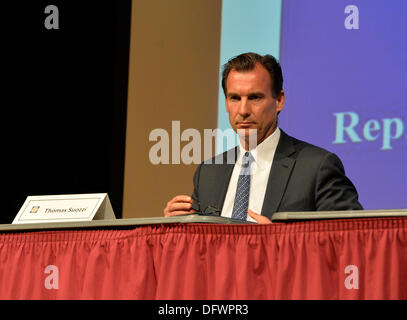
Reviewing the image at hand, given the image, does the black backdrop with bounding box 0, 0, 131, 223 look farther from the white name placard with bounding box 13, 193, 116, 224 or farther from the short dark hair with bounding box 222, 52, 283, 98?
the white name placard with bounding box 13, 193, 116, 224

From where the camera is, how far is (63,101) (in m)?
3.92

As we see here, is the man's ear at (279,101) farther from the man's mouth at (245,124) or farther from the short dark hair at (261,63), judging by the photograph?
the man's mouth at (245,124)

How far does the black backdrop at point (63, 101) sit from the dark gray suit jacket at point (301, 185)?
1.40 metres

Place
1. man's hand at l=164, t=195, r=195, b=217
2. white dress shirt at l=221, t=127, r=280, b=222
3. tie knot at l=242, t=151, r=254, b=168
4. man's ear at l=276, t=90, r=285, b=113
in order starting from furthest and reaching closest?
1. man's ear at l=276, t=90, r=285, b=113
2. tie knot at l=242, t=151, r=254, b=168
3. white dress shirt at l=221, t=127, r=280, b=222
4. man's hand at l=164, t=195, r=195, b=217

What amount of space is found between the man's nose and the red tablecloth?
2.90ft

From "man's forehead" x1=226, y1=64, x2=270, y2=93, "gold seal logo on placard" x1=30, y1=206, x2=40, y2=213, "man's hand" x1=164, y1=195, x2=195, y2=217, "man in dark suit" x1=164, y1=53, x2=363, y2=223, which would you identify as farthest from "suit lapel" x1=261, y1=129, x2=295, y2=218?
"gold seal logo on placard" x1=30, y1=206, x2=40, y2=213

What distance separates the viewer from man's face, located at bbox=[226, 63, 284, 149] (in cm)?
271

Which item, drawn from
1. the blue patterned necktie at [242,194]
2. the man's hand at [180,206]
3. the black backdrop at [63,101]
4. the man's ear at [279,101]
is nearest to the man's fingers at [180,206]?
the man's hand at [180,206]

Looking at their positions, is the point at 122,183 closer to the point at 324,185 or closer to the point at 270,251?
the point at 324,185

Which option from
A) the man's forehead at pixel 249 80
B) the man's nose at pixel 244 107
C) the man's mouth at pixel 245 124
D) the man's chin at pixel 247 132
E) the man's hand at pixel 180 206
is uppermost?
the man's forehead at pixel 249 80

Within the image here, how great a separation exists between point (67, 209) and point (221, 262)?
550mm

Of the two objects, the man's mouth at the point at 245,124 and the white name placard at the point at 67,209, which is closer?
the white name placard at the point at 67,209

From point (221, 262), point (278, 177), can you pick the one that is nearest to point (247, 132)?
point (278, 177)

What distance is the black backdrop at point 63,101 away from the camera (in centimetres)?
380
